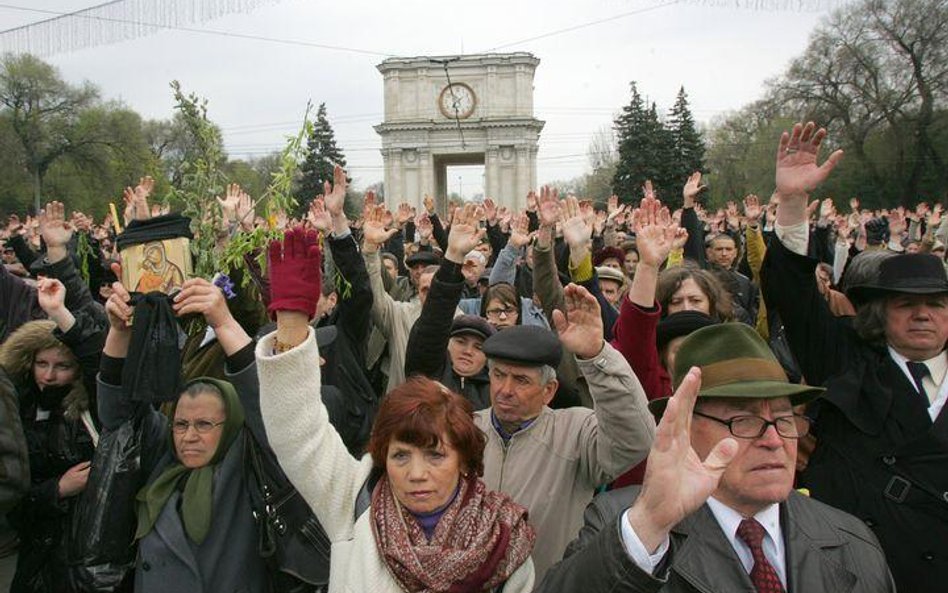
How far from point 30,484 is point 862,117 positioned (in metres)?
41.3

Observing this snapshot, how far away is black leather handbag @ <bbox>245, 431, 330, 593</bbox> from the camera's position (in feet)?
10.1

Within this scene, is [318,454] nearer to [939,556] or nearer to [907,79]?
[939,556]

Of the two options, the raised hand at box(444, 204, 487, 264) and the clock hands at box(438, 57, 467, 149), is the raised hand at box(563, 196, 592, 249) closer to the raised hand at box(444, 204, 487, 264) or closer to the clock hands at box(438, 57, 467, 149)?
the raised hand at box(444, 204, 487, 264)

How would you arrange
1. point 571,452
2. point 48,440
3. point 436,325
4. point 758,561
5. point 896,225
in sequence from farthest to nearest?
point 896,225 → point 436,325 → point 48,440 → point 571,452 → point 758,561

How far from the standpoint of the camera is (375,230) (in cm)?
559

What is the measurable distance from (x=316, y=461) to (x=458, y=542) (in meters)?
0.59

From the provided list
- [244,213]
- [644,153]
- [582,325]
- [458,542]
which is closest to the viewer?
[458,542]

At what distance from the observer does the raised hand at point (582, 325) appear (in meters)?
2.89

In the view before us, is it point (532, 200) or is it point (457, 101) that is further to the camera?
point (457, 101)

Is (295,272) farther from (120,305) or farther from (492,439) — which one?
(492,439)

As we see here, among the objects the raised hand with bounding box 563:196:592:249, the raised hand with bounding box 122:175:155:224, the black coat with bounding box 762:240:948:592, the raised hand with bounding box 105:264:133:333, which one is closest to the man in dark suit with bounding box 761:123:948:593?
the black coat with bounding box 762:240:948:592

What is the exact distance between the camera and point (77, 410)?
385 cm

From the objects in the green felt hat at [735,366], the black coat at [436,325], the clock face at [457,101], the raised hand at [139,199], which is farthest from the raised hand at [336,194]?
the clock face at [457,101]

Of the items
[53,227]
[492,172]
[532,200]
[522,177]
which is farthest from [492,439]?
[522,177]
